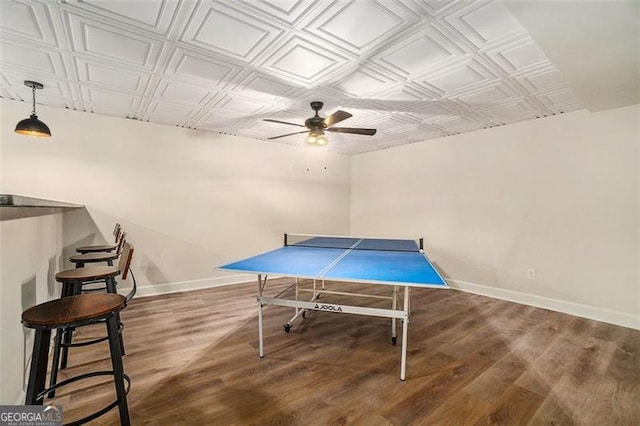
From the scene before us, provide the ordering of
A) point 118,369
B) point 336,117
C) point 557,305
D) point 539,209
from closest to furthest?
point 118,369
point 336,117
point 557,305
point 539,209

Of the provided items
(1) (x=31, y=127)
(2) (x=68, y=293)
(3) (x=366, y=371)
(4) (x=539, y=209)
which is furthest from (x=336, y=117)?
(4) (x=539, y=209)

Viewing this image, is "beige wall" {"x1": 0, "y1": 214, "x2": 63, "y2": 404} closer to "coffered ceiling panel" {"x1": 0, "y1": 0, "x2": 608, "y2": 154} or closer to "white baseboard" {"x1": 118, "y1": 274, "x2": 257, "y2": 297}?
"coffered ceiling panel" {"x1": 0, "y1": 0, "x2": 608, "y2": 154}

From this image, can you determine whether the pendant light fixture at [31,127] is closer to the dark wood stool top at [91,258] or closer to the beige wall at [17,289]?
the beige wall at [17,289]

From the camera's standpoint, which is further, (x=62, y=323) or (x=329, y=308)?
(x=329, y=308)

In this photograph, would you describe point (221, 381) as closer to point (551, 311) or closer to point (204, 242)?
point (204, 242)

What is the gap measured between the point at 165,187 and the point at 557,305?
558 cm

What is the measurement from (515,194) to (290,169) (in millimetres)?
3673

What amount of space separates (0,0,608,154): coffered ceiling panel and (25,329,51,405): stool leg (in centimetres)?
193

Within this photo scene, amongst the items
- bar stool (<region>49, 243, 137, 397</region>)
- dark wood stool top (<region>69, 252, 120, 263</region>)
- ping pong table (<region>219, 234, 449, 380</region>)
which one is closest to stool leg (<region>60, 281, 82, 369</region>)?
bar stool (<region>49, 243, 137, 397</region>)

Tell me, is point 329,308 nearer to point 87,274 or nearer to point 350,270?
point 350,270

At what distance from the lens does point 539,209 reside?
370cm

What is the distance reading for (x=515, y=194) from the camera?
3.90m

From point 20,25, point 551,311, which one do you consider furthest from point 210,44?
point 551,311

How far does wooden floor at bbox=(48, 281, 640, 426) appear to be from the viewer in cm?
169
